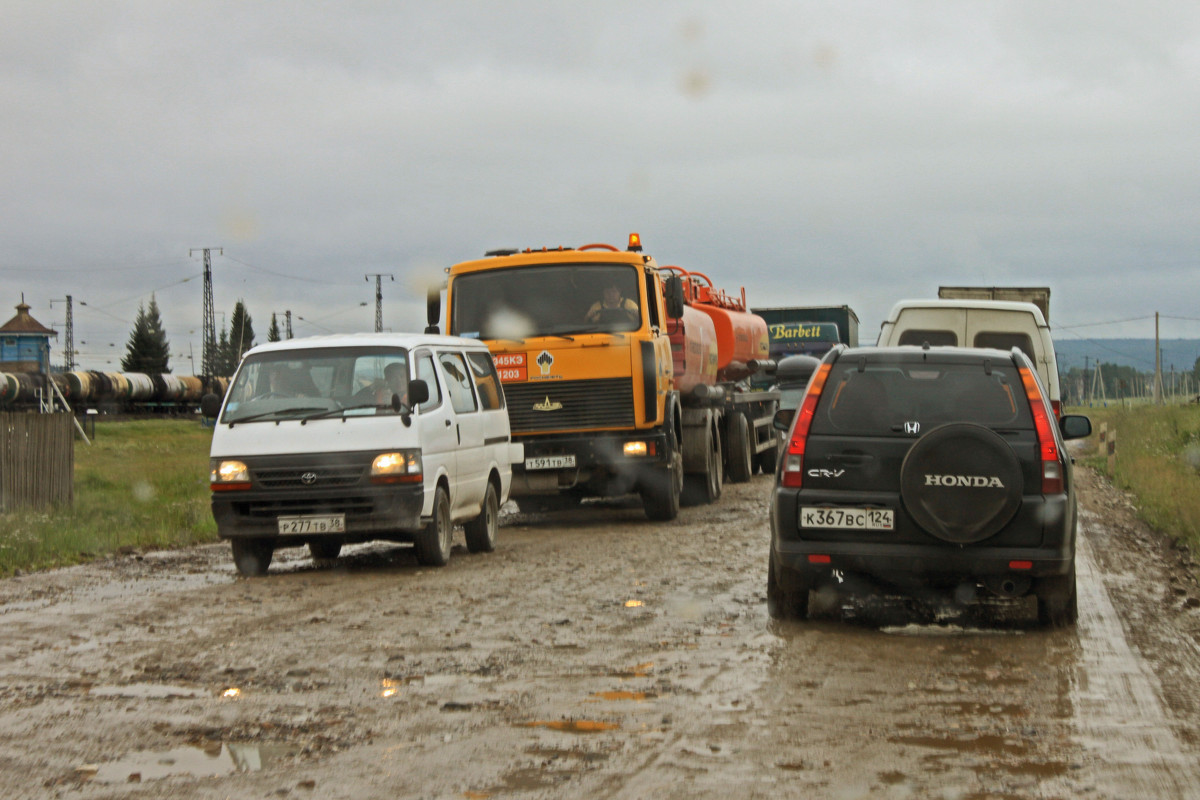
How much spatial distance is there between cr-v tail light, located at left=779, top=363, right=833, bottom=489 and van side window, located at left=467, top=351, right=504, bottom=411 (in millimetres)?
5677

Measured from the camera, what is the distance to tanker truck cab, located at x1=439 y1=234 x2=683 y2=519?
623 inches

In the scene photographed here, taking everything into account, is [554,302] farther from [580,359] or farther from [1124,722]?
[1124,722]

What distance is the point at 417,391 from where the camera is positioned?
11383mm

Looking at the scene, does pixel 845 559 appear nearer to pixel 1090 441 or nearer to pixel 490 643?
pixel 490 643

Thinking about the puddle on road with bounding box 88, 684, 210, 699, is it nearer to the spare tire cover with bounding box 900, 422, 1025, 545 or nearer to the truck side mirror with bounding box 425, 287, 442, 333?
the spare tire cover with bounding box 900, 422, 1025, 545

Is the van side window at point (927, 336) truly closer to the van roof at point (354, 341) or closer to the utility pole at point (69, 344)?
the van roof at point (354, 341)

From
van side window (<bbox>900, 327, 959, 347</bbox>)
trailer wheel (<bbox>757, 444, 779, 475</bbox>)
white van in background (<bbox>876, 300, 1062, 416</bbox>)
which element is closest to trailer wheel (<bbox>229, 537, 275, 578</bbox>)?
white van in background (<bbox>876, 300, 1062, 416</bbox>)

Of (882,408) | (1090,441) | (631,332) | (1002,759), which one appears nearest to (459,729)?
(1002,759)

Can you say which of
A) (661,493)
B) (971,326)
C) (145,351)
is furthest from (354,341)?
(145,351)

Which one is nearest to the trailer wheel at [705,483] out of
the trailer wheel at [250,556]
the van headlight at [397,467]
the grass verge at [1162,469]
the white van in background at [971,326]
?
the white van in background at [971,326]

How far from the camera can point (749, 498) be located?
1970 cm

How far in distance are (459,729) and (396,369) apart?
21.6 feet

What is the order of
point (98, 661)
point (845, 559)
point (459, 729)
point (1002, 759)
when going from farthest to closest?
point (845, 559) → point (98, 661) → point (459, 729) → point (1002, 759)

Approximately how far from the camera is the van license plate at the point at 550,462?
15.9 m
